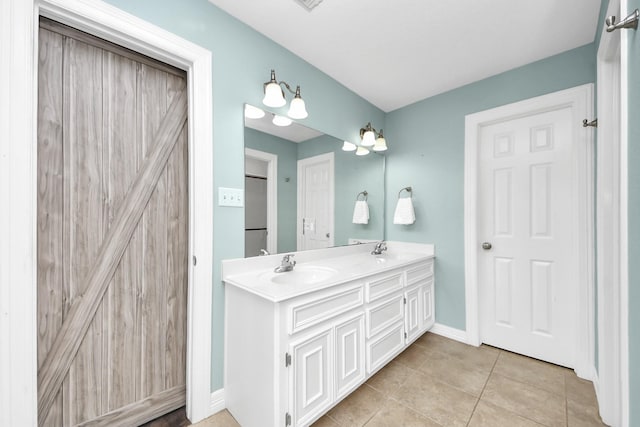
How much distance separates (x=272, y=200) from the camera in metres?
1.87

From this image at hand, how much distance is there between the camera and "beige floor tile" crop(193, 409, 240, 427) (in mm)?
1395

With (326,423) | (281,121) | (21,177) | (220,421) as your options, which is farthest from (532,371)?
(21,177)

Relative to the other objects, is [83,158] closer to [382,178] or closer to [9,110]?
[9,110]

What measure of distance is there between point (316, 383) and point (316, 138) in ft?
5.60

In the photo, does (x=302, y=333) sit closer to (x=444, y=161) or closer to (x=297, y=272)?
(x=297, y=272)

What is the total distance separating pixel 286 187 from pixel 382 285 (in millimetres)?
1005

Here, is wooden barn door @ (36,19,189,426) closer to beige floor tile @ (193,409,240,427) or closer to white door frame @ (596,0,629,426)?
beige floor tile @ (193,409,240,427)

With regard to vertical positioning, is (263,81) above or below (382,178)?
above

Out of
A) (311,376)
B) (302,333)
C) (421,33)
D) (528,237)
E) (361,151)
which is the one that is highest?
(421,33)

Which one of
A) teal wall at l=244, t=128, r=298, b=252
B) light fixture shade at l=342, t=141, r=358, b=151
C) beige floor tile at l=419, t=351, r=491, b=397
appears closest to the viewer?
beige floor tile at l=419, t=351, r=491, b=397

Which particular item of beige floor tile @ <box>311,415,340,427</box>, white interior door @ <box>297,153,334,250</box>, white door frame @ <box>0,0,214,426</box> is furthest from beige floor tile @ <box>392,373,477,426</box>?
white door frame @ <box>0,0,214,426</box>

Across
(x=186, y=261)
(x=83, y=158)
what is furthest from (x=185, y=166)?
(x=186, y=261)

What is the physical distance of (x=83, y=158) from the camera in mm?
1230

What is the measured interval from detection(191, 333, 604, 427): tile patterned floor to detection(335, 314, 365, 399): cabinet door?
0.61ft
